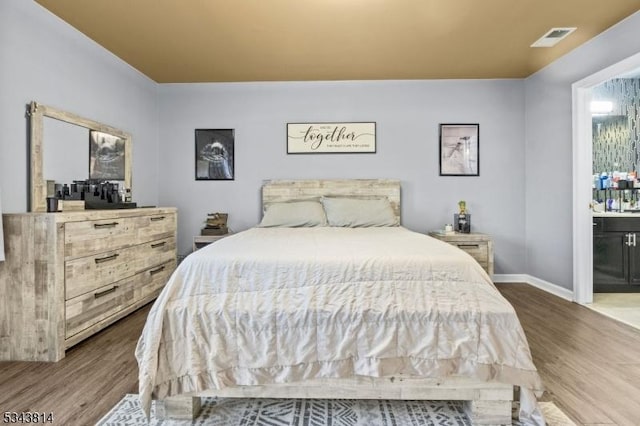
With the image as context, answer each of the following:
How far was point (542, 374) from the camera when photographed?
79.3 inches

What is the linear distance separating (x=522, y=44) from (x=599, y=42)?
628 mm

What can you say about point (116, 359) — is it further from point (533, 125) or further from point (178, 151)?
point (533, 125)

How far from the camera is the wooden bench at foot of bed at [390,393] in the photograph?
155cm

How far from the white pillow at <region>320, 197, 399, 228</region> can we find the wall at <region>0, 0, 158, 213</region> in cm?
221

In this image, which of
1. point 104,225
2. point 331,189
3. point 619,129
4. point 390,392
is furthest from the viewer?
point 619,129

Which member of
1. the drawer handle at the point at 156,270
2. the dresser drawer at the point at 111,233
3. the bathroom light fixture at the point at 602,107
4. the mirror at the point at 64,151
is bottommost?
the drawer handle at the point at 156,270

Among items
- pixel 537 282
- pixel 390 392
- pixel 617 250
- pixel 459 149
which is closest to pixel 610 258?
pixel 617 250

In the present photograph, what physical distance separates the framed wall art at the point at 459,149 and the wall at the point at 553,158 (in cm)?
60

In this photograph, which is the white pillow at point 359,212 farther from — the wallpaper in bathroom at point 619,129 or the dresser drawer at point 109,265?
the wallpaper in bathroom at point 619,129

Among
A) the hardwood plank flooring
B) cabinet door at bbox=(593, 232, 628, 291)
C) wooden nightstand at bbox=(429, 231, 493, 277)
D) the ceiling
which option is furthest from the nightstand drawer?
the ceiling

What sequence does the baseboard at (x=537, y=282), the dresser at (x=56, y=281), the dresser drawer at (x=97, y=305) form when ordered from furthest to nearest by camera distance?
the baseboard at (x=537, y=282) → the dresser drawer at (x=97, y=305) → the dresser at (x=56, y=281)

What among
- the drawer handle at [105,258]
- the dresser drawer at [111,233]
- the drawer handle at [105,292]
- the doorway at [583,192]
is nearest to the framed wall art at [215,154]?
the dresser drawer at [111,233]

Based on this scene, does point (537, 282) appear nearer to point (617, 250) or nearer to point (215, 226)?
point (617, 250)

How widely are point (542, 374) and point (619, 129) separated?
3.84 meters
